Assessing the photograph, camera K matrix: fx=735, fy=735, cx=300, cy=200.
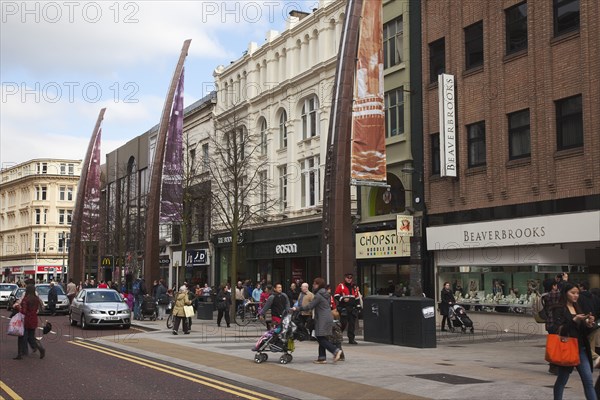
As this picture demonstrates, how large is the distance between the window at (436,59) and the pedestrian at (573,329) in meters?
20.6

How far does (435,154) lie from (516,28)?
594cm

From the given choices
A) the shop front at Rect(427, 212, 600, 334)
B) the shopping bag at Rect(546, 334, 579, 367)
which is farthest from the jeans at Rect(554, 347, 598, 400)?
the shop front at Rect(427, 212, 600, 334)

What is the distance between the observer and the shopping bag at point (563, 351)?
30.1ft

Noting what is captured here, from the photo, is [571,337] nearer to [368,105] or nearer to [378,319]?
[378,319]

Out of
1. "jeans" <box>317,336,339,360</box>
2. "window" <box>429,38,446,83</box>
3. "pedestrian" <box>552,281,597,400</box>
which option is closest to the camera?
"pedestrian" <box>552,281,597,400</box>

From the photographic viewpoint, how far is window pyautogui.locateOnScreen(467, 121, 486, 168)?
26.9 metres

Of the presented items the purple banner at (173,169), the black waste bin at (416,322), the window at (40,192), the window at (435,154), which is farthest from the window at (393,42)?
the window at (40,192)

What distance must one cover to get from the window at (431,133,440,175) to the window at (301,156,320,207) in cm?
909

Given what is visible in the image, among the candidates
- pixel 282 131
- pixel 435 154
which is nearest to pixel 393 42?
pixel 435 154

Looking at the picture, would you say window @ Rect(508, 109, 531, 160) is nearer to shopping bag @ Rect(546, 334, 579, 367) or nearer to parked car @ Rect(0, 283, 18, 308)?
shopping bag @ Rect(546, 334, 579, 367)

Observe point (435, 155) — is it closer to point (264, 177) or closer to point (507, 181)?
point (507, 181)

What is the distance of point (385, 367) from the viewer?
1467cm

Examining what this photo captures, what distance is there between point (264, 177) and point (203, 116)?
33.7ft

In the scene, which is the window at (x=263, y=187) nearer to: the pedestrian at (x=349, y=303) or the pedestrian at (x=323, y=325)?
the pedestrian at (x=349, y=303)
